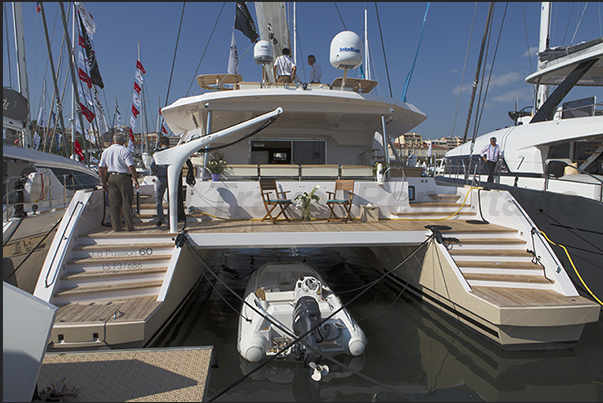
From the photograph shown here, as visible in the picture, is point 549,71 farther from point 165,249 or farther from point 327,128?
point 165,249

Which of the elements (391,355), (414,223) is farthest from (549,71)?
(391,355)

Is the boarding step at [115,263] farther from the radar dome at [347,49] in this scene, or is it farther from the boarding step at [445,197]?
the boarding step at [445,197]

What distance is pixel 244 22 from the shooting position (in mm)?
10109

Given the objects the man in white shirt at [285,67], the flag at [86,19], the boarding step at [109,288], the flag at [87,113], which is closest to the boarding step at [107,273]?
the boarding step at [109,288]

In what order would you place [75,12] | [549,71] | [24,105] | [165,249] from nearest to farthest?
1. [165,249]
2. [24,105]
3. [549,71]
4. [75,12]

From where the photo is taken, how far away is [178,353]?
12.1 ft

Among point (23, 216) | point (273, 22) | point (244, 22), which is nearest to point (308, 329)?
point (23, 216)

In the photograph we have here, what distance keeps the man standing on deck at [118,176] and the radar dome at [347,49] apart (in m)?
4.78

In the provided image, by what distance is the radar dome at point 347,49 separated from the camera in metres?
7.91

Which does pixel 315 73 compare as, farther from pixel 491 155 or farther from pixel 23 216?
pixel 23 216

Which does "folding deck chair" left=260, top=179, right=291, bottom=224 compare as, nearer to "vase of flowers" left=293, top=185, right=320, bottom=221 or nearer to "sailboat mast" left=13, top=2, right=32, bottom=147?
"vase of flowers" left=293, top=185, right=320, bottom=221

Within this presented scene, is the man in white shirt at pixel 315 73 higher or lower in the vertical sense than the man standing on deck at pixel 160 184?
higher

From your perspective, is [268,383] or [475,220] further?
[475,220]

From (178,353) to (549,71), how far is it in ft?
43.6
